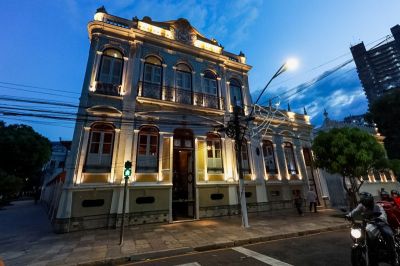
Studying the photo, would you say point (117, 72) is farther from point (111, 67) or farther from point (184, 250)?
point (184, 250)

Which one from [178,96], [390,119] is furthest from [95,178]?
[390,119]

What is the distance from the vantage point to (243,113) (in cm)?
1498

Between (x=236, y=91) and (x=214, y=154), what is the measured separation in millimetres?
5720

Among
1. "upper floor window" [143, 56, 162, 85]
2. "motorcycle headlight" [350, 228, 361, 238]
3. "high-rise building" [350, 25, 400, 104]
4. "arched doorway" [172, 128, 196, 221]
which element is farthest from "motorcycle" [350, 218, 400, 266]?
"high-rise building" [350, 25, 400, 104]

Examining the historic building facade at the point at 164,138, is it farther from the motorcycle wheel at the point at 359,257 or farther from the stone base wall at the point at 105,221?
the motorcycle wheel at the point at 359,257

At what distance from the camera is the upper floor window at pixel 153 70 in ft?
41.6

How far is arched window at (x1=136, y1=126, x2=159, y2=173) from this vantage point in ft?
35.9

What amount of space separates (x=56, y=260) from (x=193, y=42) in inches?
563

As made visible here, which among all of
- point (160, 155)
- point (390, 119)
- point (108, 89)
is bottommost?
point (160, 155)

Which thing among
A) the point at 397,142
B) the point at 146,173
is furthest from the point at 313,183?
the point at 397,142

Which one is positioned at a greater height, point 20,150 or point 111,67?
point 111,67

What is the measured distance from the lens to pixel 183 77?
45.4 ft

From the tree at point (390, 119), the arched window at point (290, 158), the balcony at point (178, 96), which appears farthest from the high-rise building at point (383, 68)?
the balcony at point (178, 96)

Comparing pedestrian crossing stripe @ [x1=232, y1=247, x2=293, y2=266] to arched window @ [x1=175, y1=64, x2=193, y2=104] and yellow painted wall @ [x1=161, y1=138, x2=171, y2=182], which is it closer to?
yellow painted wall @ [x1=161, y1=138, x2=171, y2=182]
